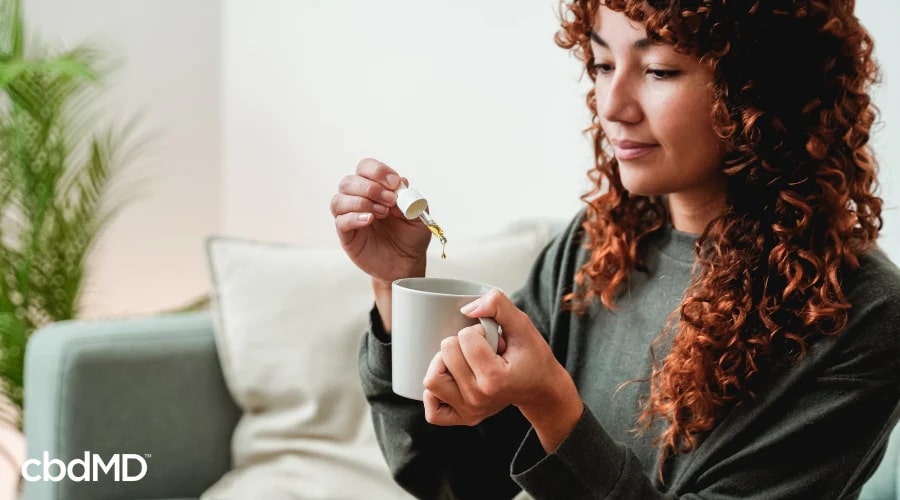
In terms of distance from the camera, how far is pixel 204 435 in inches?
65.3

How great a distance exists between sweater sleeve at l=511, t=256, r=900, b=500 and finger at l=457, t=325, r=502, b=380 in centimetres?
15

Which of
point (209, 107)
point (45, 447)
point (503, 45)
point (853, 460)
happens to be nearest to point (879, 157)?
point (853, 460)

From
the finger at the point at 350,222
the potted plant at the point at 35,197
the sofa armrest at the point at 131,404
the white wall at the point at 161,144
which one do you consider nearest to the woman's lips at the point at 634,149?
the finger at the point at 350,222

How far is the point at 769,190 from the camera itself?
1039 millimetres

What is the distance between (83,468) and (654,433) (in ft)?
2.90

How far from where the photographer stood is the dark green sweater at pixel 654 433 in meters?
0.95

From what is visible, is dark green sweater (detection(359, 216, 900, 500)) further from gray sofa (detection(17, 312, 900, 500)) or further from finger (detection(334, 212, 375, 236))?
gray sofa (detection(17, 312, 900, 500))

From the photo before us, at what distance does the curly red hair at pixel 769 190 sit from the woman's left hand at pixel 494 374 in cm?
20

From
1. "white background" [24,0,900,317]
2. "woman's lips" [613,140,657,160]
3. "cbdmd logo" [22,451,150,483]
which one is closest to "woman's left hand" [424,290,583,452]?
"woman's lips" [613,140,657,160]

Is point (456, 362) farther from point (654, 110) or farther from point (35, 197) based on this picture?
point (35, 197)

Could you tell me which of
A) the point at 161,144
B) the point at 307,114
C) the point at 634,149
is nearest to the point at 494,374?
the point at 634,149

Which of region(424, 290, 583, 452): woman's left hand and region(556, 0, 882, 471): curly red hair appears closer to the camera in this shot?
region(424, 290, 583, 452): woman's left hand

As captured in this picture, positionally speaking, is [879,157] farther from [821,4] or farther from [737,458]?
[737,458]

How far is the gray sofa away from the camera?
153 centimetres
